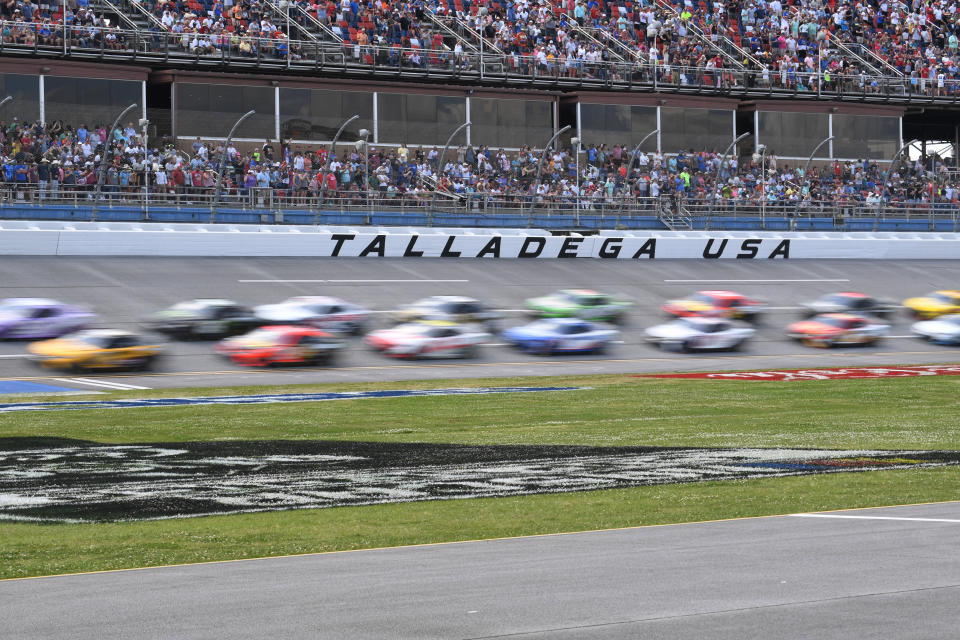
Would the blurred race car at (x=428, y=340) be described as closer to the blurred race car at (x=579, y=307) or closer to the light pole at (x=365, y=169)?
the blurred race car at (x=579, y=307)

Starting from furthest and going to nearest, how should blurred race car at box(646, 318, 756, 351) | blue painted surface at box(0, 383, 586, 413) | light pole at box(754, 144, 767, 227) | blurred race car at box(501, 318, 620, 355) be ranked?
1. light pole at box(754, 144, 767, 227)
2. blurred race car at box(646, 318, 756, 351)
3. blurred race car at box(501, 318, 620, 355)
4. blue painted surface at box(0, 383, 586, 413)

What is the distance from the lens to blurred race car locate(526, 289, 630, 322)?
123 feet

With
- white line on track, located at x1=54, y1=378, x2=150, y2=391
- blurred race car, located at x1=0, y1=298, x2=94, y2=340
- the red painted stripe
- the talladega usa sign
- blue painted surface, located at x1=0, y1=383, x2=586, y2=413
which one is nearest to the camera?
blue painted surface, located at x1=0, y1=383, x2=586, y2=413

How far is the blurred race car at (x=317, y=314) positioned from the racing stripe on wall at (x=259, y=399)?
7463 millimetres

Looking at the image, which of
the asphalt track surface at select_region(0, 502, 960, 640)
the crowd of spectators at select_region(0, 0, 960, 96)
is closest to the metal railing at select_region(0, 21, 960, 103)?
the crowd of spectators at select_region(0, 0, 960, 96)

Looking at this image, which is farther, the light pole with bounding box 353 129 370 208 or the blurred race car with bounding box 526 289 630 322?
the light pole with bounding box 353 129 370 208

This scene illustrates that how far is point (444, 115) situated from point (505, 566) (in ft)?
162

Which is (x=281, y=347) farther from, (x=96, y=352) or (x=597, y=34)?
(x=597, y=34)

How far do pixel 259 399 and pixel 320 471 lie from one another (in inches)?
385

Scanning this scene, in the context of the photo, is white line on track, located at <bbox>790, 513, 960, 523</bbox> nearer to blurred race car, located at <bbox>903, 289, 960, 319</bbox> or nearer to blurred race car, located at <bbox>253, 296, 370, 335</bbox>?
blurred race car, located at <bbox>253, 296, 370, 335</bbox>

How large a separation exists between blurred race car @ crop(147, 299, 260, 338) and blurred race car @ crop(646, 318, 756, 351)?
34.8ft

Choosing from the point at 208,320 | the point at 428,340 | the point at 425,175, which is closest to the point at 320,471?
the point at 428,340

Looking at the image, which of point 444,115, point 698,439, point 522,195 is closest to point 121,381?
point 698,439

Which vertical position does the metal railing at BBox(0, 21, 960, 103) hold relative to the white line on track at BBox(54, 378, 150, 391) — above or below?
above
